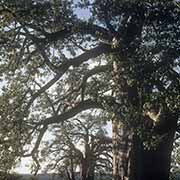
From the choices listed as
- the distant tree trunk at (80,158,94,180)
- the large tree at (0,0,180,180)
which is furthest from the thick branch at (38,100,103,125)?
the distant tree trunk at (80,158,94,180)

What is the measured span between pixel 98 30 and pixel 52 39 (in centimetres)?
171

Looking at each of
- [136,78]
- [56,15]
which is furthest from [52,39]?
[136,78]

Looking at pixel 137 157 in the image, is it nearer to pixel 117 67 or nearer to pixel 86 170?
pixel 117 67

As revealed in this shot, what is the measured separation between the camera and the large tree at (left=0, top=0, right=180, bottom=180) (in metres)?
14.4

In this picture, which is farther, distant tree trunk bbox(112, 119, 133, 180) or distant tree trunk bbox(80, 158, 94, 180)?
distant tree trunk bbox(80, 158, 94, 180)

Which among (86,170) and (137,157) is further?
(86,170)

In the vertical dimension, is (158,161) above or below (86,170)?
below

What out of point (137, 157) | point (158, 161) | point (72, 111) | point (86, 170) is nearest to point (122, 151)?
point (137, 157)

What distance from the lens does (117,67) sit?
15.2 meters

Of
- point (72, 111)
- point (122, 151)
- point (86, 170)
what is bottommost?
point (122, 151)

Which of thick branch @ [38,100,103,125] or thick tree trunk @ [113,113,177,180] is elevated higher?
thick branch @ [38,100,103,125]

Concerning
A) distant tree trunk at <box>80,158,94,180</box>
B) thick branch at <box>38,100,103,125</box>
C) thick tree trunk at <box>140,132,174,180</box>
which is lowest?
thick tree trunk at <box>140,132,174,180</box>

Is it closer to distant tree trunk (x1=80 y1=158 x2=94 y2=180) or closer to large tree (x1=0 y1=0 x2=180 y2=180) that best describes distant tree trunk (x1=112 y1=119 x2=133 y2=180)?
large tree (x1=0 y1=0 x2=180 y2=180)

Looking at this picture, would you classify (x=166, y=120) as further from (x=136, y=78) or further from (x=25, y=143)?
(x=25, y=143)
